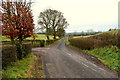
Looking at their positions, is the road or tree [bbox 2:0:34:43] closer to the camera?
the road

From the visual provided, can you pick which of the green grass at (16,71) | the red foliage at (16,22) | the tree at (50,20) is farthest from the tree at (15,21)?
the tree at (50,20)

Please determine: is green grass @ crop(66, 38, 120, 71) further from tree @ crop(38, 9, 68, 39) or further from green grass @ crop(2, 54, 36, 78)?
tree @ crop(38, 9, 68, 39)

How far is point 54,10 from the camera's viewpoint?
124 feet

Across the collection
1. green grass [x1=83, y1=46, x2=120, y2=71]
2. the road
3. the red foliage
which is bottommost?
the road

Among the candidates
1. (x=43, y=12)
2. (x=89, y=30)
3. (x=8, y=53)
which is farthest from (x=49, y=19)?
(x=89, y=30)

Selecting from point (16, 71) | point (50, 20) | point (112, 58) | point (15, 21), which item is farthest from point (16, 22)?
point (50, 20)

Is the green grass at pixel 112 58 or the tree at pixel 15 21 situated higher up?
the tree at pixel 15 21

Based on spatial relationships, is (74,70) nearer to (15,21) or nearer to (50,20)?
(15,21)

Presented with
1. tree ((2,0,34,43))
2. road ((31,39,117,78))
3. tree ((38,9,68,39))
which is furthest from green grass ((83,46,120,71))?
tree ((38,9,68,39))

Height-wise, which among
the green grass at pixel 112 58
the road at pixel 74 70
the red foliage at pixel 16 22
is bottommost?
the road at pixel 74 70

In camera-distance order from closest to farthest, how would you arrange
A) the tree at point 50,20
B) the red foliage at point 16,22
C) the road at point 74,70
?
the road at point 74,70, the red foliage at point 16,22, the tree at point 50,20

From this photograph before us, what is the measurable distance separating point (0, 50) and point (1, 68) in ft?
3.74

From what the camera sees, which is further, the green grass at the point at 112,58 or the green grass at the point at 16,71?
the green grass at the point at 112,58

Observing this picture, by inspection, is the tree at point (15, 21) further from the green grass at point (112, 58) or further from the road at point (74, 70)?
the green grass at point (112, 58)
